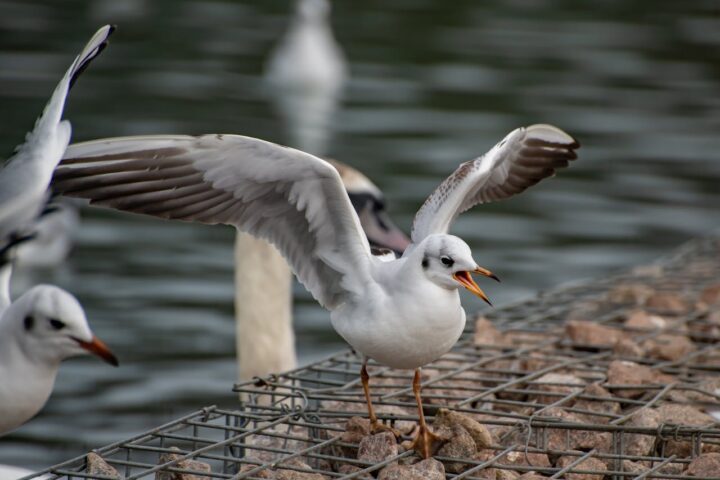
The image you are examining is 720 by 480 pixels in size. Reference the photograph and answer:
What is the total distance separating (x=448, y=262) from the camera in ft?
16.3

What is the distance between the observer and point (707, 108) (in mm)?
18422

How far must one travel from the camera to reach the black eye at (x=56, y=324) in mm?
4816

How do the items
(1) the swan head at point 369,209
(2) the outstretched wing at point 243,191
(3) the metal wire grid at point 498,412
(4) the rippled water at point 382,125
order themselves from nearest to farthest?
(3) the metal wire grid at point 498,412
(2) the outstretched wing at point 243,191
(1) the swan head at point 369,209
(4) the rippled water at point 382,125

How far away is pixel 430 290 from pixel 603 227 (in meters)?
8.98

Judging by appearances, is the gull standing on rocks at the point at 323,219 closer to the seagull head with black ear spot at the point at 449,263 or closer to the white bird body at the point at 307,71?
the seagull head with black ear spot at the point at 449,263

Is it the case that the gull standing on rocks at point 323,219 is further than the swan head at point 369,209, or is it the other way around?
the swan head at point 369,209

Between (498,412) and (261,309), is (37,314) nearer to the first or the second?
(498,412)

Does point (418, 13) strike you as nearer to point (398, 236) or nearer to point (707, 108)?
point (707, 108)

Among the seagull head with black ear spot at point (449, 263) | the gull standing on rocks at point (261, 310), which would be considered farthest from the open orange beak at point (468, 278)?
the gull standing on rocks at point (261, 310)

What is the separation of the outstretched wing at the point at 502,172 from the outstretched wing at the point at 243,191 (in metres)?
0.32

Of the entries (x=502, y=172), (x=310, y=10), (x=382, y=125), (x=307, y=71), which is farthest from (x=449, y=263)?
(x=310, y=10)

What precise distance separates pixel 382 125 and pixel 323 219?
11.4 metres

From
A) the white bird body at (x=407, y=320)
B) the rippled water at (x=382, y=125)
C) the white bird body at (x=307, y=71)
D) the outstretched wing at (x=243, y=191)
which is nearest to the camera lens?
the white bird body at (x=407, y=320)

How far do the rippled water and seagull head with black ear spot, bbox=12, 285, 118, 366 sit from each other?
12.3ft
